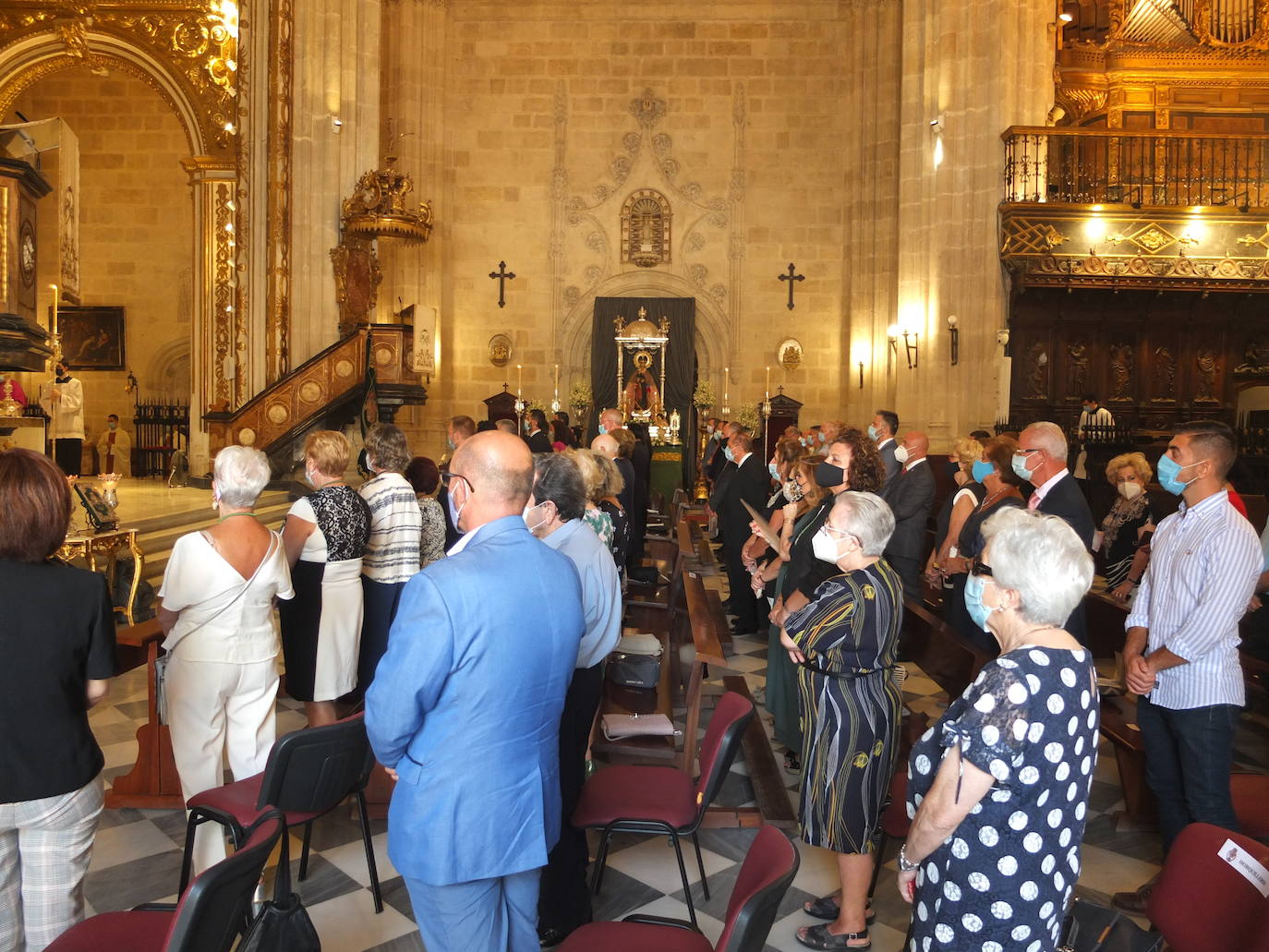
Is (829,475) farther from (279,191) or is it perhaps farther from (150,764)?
(279,191)

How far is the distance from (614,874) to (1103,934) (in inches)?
79.2

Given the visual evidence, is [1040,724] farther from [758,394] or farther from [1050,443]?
[758,394]

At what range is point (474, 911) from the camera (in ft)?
7.44

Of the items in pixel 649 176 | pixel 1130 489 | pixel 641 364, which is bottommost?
pixel 1130 489

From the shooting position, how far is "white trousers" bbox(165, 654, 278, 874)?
134 inches

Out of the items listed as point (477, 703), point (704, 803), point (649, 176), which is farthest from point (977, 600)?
point (649, 176)

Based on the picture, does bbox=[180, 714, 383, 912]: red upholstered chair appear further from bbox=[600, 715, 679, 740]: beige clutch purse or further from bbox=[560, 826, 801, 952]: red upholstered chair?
bbox=[600, 715, 679, 740]: beige clutch purse

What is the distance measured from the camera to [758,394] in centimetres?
1814

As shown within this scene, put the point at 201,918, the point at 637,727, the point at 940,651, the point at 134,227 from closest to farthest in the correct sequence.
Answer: the point at 201,918
the point at 637,727
the point at 940,651
the point at 134,227

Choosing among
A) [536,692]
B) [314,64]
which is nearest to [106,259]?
[314,64]

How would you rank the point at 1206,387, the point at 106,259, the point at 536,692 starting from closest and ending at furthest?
the point at 536,692 → the point at 1206,387 → the point at 106,259

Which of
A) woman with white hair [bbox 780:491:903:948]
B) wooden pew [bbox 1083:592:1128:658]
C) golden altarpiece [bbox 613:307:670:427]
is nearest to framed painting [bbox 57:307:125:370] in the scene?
golden altarpiece [bbox 613:307:670:427]

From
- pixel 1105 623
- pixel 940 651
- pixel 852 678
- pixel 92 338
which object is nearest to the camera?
pixel 852 678

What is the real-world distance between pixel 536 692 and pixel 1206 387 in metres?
13.3
